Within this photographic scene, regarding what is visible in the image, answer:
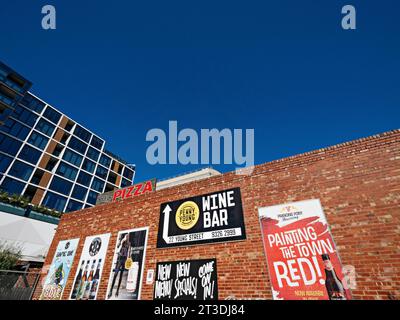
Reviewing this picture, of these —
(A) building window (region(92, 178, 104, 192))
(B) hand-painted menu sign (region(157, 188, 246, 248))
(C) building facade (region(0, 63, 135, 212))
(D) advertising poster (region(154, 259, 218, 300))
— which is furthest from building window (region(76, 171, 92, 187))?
(D) advertising poster (region(154, 259, 218, 300))

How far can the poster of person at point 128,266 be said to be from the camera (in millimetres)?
9188

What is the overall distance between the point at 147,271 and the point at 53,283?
654 centimetres

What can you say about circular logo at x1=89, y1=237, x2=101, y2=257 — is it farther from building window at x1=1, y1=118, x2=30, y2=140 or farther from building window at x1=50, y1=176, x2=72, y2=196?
building window at x1=1, y1=118, x2=30, y2=140

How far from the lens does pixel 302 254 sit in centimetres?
678

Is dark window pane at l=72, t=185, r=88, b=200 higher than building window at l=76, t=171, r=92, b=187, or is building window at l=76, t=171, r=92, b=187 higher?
building window at l=76, t=171, r=92, b=187

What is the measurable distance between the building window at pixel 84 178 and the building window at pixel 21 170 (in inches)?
306

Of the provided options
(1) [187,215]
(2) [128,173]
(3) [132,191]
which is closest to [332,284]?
(1) [187,215]

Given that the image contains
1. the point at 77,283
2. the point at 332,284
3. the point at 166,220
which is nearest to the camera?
the point at 332,284

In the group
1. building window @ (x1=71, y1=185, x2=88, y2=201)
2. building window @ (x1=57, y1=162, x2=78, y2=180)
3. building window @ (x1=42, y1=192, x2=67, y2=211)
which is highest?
building window @ (x1=57, y1=162, x2=78, y2=180)

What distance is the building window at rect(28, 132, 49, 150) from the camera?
114ft

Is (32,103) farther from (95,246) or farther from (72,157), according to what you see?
(95,246)

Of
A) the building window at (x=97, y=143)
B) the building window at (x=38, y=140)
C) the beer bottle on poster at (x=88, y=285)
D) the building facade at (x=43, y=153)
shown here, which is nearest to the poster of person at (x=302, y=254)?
the beer bottle on poster at (x=88, y=285)

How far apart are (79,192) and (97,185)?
4239 millimetres

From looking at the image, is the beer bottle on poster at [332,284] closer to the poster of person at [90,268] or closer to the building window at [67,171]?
the poster of person at [90,268]
